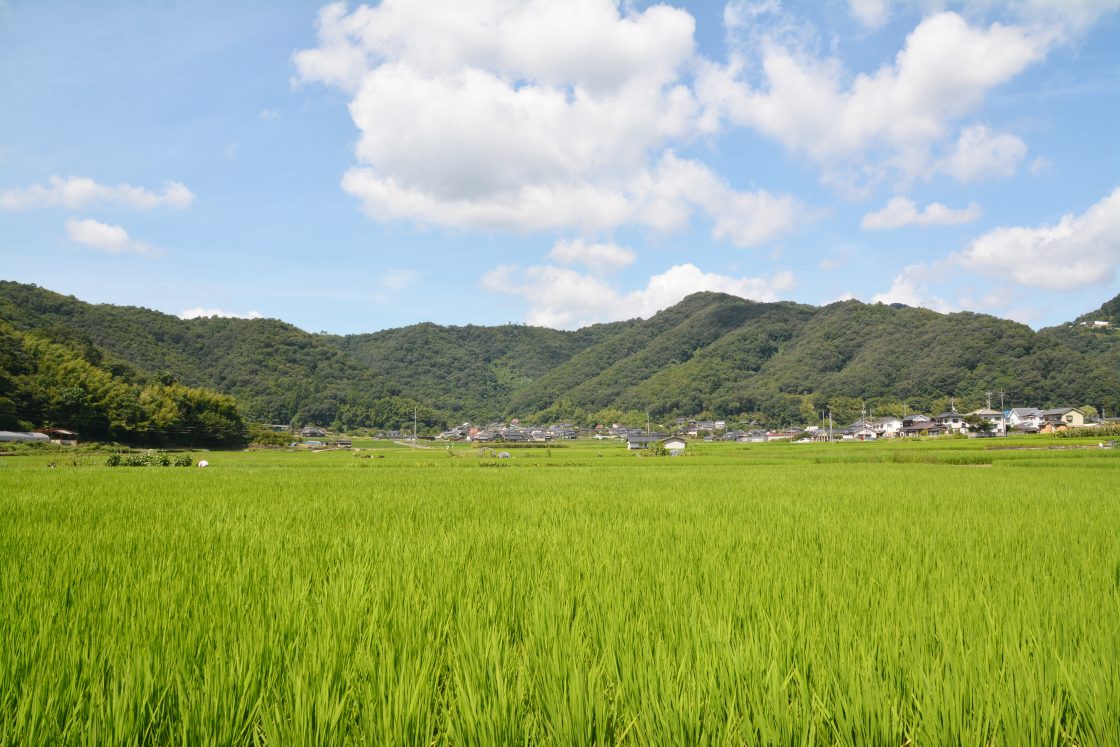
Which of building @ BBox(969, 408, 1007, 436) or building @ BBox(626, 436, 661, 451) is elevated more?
building @ BBox(969, 408, 1007, 436)

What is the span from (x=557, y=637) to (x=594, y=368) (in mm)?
139807

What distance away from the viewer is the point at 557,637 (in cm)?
221

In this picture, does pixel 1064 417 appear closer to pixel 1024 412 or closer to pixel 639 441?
pixel 1024 412

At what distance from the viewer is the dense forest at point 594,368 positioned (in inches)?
1831

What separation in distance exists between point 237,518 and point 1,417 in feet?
146

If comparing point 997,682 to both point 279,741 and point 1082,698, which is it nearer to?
point 1082,698

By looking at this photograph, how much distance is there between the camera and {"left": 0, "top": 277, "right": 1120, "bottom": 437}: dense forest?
46.5 m

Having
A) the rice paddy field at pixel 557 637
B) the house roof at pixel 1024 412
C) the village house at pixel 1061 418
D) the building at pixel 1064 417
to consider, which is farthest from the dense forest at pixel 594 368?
the rice paddy field at pixel 557 637

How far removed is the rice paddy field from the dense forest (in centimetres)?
4601

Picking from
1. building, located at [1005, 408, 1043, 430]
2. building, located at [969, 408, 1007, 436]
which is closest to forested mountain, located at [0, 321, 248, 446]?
building, located at [969, 408, 1007, 436]

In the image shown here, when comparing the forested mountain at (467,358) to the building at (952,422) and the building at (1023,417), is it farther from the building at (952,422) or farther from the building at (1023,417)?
the building at (1023,417)

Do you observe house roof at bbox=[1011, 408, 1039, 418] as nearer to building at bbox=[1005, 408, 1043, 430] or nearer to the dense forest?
building at bbox=[1005, 408, 1043, 430]

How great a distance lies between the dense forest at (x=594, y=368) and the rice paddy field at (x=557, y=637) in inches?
1811

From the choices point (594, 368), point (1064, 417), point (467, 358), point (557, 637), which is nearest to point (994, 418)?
point (1064, 417)
